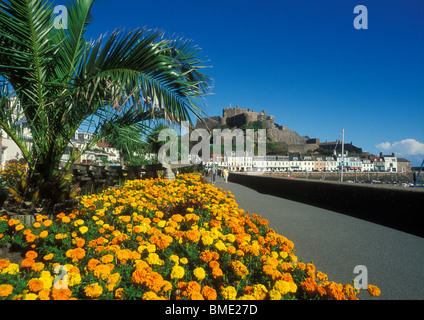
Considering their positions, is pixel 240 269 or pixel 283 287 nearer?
pixel 283 287

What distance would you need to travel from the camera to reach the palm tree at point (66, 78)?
3.14 metres

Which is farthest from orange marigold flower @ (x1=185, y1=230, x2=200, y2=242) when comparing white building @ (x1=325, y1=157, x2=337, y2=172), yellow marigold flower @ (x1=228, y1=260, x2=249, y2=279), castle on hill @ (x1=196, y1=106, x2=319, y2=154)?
white building @ (x1=325, y1=157, x2=337, y2=172)

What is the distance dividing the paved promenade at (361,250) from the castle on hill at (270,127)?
105641mm

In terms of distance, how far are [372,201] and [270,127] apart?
124m

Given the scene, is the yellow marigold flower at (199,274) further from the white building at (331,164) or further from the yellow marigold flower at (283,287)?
the white building at (331,164)

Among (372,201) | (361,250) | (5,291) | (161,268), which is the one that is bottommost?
(361,250)

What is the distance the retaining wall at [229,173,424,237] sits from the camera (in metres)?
6.25

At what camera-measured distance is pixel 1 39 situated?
311 centimetres

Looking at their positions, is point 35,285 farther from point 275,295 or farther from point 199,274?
point 275,295

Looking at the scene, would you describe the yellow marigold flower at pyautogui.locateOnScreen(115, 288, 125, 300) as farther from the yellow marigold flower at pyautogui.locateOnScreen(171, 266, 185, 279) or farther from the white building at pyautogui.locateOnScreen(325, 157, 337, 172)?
the white building at pyautogui.locateOnScreen(325, 157, 337, 172)

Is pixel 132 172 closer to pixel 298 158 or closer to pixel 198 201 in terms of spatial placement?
pixel 198 201

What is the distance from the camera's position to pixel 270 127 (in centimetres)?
12825

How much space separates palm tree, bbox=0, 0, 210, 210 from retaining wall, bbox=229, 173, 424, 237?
19.5ft

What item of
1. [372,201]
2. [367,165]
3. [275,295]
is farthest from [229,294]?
[367,165]
